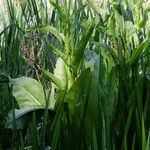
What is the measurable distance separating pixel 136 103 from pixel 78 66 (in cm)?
15

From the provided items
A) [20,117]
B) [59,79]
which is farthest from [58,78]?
[20,117]

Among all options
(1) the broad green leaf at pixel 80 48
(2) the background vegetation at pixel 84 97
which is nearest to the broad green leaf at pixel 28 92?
(2) the background vegetation at pixel 84 97

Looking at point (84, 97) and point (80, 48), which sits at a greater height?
point (80, 48)

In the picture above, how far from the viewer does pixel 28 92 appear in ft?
2.89

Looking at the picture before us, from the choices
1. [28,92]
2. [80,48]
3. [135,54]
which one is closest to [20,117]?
[28,92]

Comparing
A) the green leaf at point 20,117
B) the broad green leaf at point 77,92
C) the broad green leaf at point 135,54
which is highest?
the broad green leaf at point 135,54

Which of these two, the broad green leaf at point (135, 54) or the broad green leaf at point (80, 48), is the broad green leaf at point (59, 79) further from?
the broad green leaf at point (135, 54)

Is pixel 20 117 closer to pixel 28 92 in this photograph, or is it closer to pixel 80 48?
pixel 28 92

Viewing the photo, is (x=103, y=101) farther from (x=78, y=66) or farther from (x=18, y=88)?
(x=18, y=88)

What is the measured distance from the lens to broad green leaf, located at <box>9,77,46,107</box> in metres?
0.87

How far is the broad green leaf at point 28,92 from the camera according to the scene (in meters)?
0.87

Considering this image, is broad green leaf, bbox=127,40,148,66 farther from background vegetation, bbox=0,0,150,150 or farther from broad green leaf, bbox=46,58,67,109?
broad green leaf, bbox=46,58,67,109

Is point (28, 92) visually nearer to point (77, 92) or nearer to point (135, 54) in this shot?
point (77, 92)

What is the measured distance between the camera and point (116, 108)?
32.7 inches
